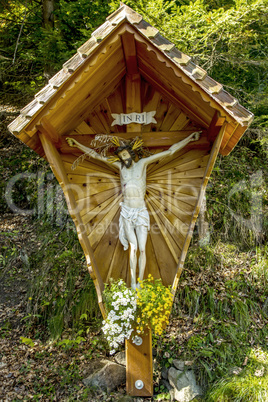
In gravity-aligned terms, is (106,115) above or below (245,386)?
above

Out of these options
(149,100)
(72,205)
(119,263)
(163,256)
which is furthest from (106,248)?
(149,100)

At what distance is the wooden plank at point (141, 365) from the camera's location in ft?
13.8

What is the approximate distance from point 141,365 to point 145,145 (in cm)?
247

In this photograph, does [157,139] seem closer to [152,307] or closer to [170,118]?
[170,118]

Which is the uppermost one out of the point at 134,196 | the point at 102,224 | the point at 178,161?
the point at 178,161

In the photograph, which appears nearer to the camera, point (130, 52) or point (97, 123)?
point (130, 52)

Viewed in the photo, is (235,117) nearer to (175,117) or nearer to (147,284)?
(175,117)

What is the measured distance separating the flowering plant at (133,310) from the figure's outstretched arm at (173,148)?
138cm

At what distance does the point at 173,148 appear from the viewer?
4328 mm

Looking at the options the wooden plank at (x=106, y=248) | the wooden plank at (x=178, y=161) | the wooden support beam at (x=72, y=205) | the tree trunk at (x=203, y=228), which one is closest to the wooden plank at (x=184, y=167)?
the wooden plank at (x=178, y=161)

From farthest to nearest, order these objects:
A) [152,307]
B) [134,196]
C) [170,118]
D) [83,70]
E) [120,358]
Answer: [120,358] → [170,118] → [134,196] → [152,307] → [83,70]

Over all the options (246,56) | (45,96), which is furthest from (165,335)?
(246,56)

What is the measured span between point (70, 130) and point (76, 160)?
0.46 m

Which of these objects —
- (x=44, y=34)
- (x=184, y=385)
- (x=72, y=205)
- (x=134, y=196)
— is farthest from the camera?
(x=44, y=34)
